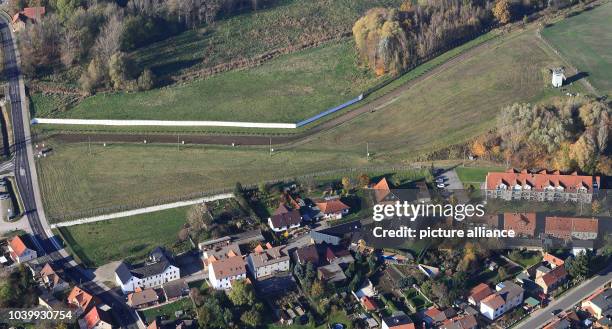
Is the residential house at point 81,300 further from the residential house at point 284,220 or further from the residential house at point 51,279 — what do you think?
the residential house at point 284,220

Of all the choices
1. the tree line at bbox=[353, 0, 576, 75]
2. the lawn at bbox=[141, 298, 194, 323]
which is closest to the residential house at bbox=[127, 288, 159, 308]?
the lawn at bbox=[141, 298, 194, 323]

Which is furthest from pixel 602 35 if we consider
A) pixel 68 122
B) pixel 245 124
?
pixel 68 122

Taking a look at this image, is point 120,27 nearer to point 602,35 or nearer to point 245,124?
point 245,124

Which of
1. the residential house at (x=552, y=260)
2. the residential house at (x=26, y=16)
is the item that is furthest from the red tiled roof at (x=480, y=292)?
the residential house at (x=26, y=16)

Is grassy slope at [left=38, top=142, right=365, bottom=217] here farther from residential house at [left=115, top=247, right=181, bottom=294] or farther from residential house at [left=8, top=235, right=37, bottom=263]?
residential house at [left=115, top=247, right=181, bottom=294]

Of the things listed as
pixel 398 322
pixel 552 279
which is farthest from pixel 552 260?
pixel 398 322

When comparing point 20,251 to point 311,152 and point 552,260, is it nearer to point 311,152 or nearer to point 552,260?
point 311,152
